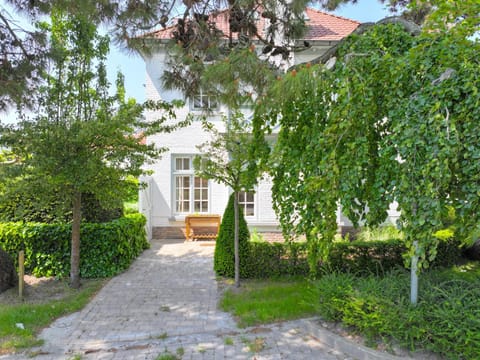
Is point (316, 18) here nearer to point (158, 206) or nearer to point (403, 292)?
point (158, 206)

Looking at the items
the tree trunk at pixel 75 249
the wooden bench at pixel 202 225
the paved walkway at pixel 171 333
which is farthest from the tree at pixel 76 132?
the wooden bench at pixel 202 225

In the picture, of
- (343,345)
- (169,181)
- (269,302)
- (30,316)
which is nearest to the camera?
(343,345)

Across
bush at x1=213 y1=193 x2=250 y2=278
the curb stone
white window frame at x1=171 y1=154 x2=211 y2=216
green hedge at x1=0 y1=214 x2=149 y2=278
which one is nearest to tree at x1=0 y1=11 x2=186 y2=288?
green hedge at x1=0 y1=214 x2=149 y2=278

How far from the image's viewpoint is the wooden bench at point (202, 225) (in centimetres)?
1072

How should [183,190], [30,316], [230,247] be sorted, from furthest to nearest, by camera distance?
1. [183,190]
2. [230,247]
3. [30,316]

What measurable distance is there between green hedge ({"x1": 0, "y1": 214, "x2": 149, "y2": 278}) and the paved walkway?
81 cm

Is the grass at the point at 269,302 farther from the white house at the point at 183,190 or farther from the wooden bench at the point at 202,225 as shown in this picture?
the white house at the point at 183,190

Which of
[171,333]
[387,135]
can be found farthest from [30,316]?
[387,135]

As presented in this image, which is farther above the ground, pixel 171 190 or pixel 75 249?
pixel 171 190

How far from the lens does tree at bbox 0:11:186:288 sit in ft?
16.9

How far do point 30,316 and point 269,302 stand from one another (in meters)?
3.52

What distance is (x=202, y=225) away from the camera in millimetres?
10805

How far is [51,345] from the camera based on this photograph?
403 cm

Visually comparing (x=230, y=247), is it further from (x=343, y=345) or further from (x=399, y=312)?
(x=399, y=312)
